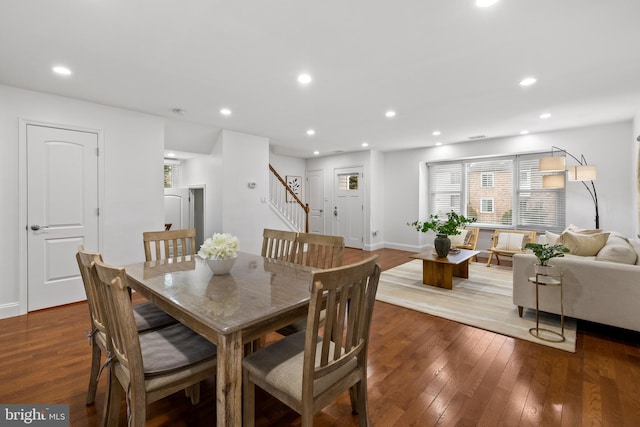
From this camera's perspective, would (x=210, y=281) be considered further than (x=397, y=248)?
No

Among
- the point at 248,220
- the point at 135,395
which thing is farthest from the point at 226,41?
the point at 248,220

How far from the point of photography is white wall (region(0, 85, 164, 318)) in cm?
313

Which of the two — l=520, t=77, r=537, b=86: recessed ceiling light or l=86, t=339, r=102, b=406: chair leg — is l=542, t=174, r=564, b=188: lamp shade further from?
l=86, t=339, r=102, b=406: chair leg

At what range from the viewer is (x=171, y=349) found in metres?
1.48

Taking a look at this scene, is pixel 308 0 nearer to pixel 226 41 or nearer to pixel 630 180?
pixel 226 41

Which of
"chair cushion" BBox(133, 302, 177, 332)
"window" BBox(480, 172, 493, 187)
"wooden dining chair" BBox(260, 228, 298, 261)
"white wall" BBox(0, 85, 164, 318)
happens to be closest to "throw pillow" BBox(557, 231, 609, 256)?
"window" BBox(480, 172, 493, 187)

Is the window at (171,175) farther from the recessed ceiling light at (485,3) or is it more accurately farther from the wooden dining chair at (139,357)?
the recessed ceiling light at (485,3)

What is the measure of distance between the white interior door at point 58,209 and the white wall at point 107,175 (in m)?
0.08

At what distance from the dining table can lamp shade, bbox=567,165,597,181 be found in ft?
15.3

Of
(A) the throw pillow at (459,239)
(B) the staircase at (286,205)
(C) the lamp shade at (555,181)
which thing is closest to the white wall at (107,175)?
(B) the staircase at (286,205)

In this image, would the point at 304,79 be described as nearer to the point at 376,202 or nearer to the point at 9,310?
the point at 9,310

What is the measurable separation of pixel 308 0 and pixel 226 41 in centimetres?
81

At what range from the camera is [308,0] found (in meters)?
1.82

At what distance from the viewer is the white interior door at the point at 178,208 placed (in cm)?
591
